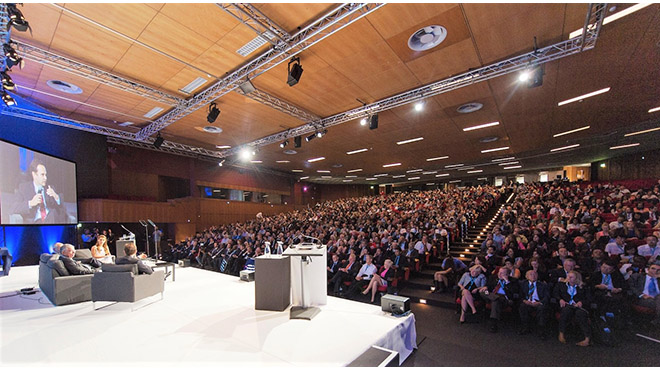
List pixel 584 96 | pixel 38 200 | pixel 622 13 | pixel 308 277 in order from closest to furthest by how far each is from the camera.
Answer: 1. pixel 308 277
2. pixel 622 13
3. pixel 584 96
4. pixel 38 200

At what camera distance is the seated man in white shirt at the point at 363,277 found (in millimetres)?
5854

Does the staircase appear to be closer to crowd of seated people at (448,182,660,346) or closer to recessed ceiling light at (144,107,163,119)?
crowd of seated people at (448,182,660,346)

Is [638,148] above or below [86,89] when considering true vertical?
below

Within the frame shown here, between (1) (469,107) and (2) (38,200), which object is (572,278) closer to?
(1) (469,107)

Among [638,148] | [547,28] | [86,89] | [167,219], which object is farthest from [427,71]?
[638,148]

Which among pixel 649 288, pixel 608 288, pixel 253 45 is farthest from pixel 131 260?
pixel 649 288

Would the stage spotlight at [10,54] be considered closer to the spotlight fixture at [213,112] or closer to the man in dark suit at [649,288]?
the spotlight fixture at [213,112]

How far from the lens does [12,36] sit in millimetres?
4289

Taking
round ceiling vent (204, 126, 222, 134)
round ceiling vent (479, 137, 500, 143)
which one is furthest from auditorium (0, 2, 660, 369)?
round ceiling vent (479, 137, 500, 143)

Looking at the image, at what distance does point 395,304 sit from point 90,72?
662cm

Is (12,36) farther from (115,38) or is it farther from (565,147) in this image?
(565,147)

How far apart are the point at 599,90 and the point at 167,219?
50.4ft

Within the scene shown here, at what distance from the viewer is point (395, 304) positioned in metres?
3.32

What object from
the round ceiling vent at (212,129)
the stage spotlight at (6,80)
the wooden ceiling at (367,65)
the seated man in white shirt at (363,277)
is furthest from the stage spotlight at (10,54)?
the seated man in white shirt at (363,277)
